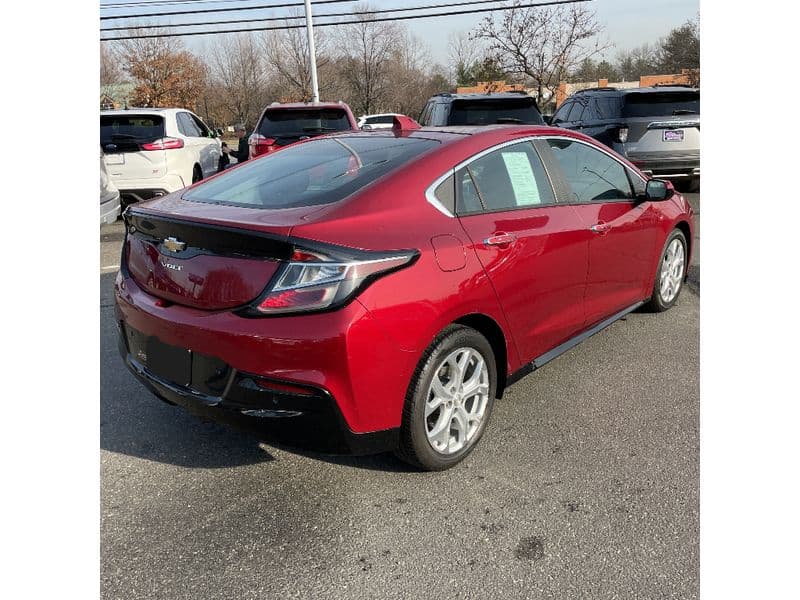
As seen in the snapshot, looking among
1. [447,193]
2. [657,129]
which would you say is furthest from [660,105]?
[447,193]

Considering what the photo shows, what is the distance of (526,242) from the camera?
3229 millimetres

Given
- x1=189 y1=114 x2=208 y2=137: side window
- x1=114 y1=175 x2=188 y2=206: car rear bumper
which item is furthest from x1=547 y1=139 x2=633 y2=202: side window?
x1=189 y1=114 x2=208 y2=137: side window

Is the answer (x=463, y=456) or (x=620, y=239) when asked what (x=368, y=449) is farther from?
(x=620, y=239)

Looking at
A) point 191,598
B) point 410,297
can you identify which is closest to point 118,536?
point 191,598

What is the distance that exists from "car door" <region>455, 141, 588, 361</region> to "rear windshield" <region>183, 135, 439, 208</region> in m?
0.36

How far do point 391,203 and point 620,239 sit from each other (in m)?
1.97

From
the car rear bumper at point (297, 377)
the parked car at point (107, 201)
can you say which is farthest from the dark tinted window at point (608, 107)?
the car rear bumper at point (297, 377)

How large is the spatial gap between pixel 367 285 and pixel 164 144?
8.46 metres

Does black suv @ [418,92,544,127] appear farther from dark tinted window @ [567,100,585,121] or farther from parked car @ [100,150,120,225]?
parked car @ [100,150,120,225]

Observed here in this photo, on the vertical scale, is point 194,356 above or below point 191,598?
above

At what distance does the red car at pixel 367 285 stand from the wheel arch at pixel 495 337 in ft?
0.04

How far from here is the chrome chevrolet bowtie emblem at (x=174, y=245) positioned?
2699 millimetres

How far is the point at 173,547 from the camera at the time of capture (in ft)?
8.13

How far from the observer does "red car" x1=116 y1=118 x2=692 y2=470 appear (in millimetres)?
2439
